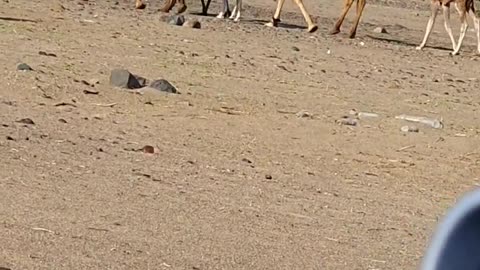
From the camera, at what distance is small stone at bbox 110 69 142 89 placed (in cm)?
1374

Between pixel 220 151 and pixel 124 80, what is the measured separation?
3.44 m

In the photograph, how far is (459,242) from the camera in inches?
69.1

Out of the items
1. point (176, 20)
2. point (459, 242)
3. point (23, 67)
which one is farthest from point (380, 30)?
point (459, 242)

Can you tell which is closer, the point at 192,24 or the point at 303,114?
the point at 303,114

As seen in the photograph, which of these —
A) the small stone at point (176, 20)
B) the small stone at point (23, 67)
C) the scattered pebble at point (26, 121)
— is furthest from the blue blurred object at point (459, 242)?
the small stone at point (176, 20)

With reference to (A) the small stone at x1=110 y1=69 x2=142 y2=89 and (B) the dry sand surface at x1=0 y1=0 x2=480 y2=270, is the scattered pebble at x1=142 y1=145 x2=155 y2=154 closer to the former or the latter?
(B) the dry sand surface at x1=0 y1=0 x2=480 y2=270

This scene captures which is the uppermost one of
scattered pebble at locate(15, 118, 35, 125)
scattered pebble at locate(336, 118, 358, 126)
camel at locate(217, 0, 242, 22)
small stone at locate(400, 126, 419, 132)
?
scattered pebble at locate(15, 118, 35, 125)

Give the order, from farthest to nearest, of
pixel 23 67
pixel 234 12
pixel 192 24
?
pixel 234 12
pixel 192 24
pixel 23 67

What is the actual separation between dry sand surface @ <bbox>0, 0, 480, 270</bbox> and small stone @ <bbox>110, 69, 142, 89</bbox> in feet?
1.03

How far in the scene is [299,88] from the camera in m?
15.3

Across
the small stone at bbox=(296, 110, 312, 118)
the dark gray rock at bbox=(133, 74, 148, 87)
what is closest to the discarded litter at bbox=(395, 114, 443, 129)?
the small stone at bbox=(296, 110, 312, 118)

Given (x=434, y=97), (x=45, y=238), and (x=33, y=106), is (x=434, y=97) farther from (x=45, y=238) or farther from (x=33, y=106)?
(x=45, y=238)

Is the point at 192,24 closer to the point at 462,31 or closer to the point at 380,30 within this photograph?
the point at 462,31

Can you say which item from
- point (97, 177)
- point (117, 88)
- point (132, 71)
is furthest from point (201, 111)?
point (97, 177)
